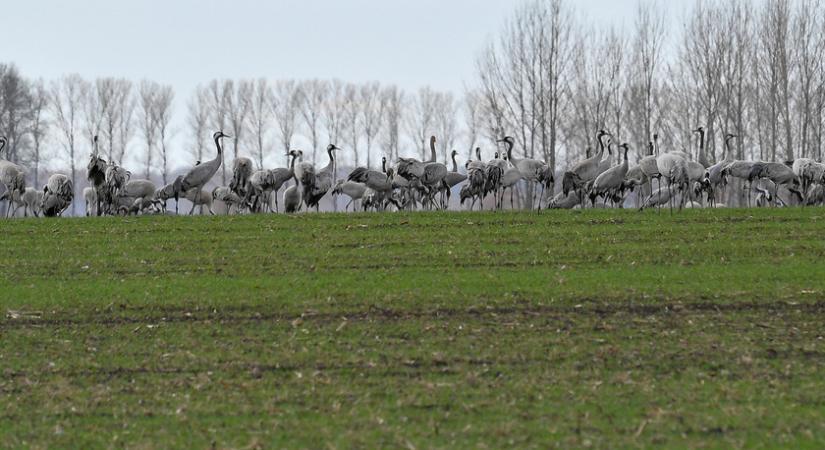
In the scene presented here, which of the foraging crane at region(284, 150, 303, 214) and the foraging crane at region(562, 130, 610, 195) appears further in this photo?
the foraging crane at region(284, 150, 303, 214)

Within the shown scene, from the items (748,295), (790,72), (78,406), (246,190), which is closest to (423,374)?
(78,406)

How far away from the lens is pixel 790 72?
170ft

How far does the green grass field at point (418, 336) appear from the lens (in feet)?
36.8

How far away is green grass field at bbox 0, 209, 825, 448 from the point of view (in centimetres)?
1122

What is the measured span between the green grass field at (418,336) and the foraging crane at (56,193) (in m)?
7.23

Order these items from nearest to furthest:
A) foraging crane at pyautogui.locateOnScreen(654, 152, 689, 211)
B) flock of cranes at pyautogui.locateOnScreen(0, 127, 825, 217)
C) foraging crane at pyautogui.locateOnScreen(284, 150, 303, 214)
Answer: foraging crane at pyautogui.locateOnScreen(654, 152, 689, 211)
flock of cranes at pyautogui.locateOnScreen(0, 127, 825, 217)
foraging crane at pyautogui.locateOnScreen(284, 150, 303, 214)

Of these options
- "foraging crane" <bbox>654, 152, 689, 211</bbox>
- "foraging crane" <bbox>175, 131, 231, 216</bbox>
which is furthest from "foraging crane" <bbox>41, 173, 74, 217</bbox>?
"foraging crane" <bbox>654, 152, 689, 211</bbox>

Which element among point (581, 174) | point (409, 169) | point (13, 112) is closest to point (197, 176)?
point (409, 169)

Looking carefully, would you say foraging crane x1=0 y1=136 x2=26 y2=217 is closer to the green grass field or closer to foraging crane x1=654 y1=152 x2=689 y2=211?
the green grass field

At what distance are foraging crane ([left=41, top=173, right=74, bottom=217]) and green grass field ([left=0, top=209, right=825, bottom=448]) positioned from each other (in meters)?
7.23

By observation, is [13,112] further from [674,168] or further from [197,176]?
[674,168]

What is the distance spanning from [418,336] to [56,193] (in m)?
20.3

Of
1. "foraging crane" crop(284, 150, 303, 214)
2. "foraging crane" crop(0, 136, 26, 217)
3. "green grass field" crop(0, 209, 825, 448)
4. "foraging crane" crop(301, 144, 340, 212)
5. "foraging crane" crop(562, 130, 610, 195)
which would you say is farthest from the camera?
"foraging crane" crop(284, 150, 303, 214)

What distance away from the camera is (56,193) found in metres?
32.2
